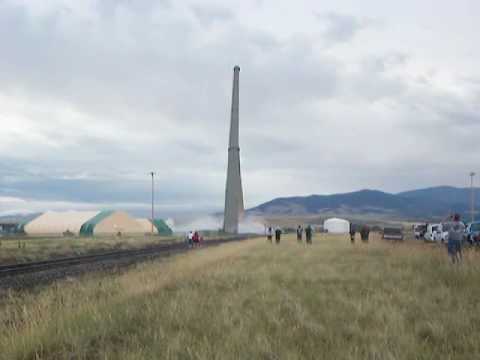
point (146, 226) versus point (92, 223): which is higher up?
point (92, 223)

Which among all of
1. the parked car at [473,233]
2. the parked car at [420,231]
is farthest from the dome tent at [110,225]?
the parked car at [473,233]

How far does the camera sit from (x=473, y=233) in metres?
30.7

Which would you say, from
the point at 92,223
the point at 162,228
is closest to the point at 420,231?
the point at 92,223

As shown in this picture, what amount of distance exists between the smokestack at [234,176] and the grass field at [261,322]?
67.4 m

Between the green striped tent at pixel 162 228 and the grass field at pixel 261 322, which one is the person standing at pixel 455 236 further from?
the green striped tent at pixel 162 228

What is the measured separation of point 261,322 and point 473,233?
88.9 feet

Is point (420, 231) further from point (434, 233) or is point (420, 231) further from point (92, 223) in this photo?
point (92, 223)

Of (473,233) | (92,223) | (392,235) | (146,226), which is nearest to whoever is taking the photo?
(473,233)

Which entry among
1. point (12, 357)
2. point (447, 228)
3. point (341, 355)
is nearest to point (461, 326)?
point (341, 355)

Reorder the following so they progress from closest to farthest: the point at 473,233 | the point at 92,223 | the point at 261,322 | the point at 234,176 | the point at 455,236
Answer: the point at 261,322, the point at 455,236, the point at 473,233, the point at 92,223, the point at 234,176

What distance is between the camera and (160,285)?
1227cm

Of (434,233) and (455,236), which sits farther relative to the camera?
(434,233)

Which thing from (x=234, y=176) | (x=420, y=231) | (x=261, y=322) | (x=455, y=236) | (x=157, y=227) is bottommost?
(x=157, y=227)

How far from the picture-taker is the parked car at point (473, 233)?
96.6 ft
